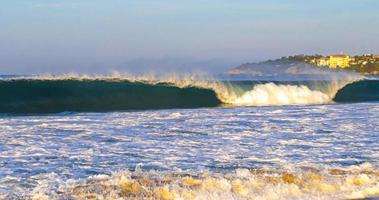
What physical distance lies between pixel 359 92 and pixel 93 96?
684 inches

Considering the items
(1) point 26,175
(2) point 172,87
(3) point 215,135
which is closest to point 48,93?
(2) point 172,87

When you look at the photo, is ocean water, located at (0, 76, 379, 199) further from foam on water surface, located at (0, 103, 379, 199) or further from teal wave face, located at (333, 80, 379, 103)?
teal wave face, located at (333, 80, 379, 103)

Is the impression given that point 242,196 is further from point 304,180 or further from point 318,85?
point 318,85

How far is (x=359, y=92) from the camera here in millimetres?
37625

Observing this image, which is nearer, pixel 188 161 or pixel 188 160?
pixel 188 161

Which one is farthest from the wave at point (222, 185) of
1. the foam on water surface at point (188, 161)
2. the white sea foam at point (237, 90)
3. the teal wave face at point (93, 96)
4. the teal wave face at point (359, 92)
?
the teal wave face at point (359, 92)

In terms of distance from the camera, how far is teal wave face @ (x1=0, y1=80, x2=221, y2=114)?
23891 millimetres

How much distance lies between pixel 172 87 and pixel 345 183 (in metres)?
22.1

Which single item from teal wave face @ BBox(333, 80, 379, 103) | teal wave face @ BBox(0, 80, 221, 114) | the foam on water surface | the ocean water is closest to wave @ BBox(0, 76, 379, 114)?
teal wave face @ BBox(0, 80, 221, 114)

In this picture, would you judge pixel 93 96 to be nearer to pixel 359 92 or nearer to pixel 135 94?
pixel 135 94

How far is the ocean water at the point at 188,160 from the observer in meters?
7.38

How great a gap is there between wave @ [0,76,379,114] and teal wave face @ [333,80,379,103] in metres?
0.12

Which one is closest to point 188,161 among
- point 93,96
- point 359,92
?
point 93,96

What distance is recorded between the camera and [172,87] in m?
30.0
